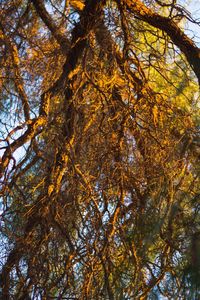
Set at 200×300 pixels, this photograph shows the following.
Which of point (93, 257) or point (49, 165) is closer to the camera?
point (93, 257)

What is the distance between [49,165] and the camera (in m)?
2.73

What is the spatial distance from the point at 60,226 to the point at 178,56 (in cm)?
99

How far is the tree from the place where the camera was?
2484mm

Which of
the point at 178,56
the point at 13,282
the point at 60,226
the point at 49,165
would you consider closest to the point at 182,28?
the point at 178,56

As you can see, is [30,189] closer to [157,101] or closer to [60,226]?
[60,226]

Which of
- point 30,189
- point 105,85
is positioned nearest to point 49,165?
point 30,189

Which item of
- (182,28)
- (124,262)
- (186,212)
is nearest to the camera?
(186,212)

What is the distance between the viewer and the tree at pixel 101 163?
248 cm

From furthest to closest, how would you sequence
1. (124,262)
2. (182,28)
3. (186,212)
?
(182,28) → (124,262) → (186,212)

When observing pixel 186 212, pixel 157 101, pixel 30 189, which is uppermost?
pixel 157 101

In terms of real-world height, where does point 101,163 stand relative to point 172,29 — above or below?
below

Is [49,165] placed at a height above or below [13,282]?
above

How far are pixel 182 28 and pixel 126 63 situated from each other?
10.9 inches

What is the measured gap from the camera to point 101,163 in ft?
8.98
